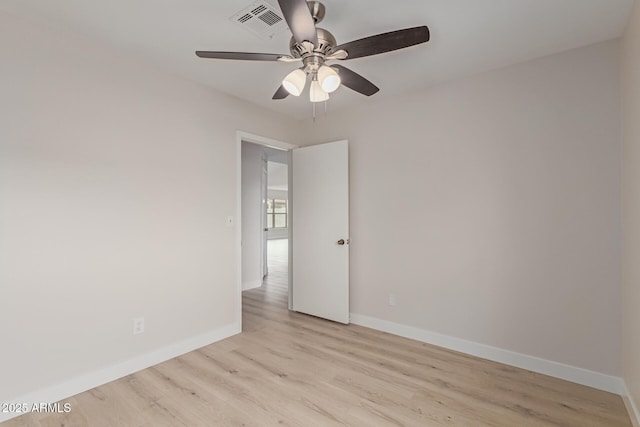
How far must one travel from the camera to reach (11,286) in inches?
73.9

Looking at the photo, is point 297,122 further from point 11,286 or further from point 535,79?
point 11,286

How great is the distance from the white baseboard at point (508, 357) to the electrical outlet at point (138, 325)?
7.20 ft

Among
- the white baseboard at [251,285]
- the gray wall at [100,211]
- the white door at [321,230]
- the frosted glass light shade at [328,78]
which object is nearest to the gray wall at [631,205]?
the frosted glass light shade at [328,78]

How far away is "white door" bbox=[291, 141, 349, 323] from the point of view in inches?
136

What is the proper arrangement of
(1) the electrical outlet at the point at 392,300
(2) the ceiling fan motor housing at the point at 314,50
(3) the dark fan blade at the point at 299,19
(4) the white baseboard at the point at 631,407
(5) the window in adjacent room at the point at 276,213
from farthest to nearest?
1. (5) the window in adjacent room at the point at 276,213
2. (1) the electrical outlet at the point at 392,300
3. (4) the white baseboard at the point at 631,407
4. (2) the ceiling fan motor housing at the point at 314,50
5. (3) the dark fan blade at the point at 299,19

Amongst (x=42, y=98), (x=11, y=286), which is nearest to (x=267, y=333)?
(x=11, y=286)

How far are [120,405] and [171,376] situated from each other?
0.39 meters

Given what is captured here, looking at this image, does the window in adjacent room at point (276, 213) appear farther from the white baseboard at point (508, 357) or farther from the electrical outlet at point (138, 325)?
the electrical outlet at point (138, 325)

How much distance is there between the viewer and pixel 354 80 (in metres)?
1.97

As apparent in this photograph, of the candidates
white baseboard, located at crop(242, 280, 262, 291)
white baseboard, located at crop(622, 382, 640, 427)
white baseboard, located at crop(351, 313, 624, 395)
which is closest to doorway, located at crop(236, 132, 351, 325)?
white baseboard, located at crop(351, 313, 624, 395)

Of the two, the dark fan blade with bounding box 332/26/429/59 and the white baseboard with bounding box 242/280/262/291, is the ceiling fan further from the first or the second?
the white baseboard with bounding box 242/280/262/291

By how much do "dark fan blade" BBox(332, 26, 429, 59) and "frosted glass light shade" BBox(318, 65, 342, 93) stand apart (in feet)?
0.36

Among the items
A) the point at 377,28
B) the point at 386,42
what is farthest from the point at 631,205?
the point at 377,28

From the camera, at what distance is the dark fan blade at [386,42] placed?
1456 mm
